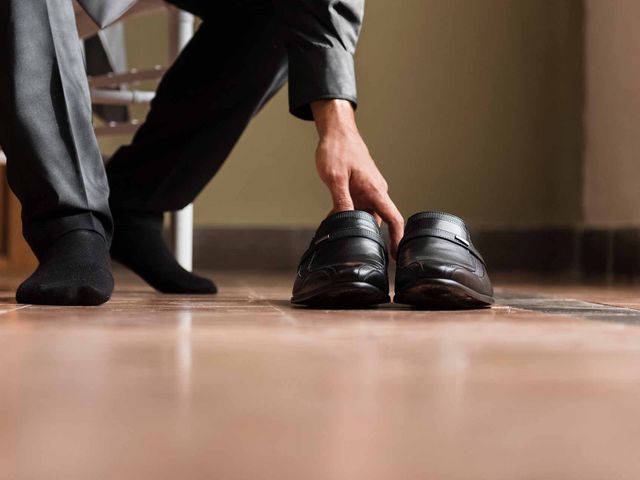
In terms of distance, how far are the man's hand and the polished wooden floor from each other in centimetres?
31

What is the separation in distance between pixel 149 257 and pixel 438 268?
54 cm

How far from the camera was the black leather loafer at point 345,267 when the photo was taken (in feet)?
3.04

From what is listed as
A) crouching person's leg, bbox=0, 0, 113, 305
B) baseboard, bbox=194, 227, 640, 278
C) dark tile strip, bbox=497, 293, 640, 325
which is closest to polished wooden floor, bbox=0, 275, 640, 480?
dark tile strip, bbox=497, 293, 640, 325

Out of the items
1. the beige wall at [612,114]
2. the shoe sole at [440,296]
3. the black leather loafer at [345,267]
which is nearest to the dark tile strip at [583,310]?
the shoe sole at [440,296]

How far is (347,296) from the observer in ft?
3.08

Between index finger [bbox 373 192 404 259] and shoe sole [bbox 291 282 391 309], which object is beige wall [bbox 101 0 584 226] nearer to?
→ index finger [bbox 373 192 404 259]

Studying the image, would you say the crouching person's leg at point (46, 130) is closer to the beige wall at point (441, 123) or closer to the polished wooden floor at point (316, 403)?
the polished wooden floor at point (316, 403)

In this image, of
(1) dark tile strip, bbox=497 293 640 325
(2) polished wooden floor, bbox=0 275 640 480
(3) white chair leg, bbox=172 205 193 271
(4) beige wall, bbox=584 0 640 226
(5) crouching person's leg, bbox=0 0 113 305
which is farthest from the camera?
(4) beige wall, bbox=584 0 640 226

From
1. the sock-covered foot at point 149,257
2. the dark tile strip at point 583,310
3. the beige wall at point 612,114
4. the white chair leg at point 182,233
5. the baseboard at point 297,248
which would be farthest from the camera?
the baseboard at point 297,248

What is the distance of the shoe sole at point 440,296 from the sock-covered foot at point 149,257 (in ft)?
1.45

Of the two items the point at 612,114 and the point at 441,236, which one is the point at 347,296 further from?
the point at 612,114

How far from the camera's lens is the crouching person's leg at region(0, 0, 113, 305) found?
1011 millimetres

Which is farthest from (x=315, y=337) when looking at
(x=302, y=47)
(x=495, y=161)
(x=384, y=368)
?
(x=495, y=161)

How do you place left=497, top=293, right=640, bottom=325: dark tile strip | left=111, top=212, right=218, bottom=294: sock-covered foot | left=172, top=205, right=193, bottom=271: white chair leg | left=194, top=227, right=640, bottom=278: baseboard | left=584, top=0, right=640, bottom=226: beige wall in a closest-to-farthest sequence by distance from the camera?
left=497, top=293, right=640, bottom=325: dark tile strip < left=111, top=212, right=218, bottom=294: sock-covered foot < left=172, top=205, right=193, bottom=271: white chair leg < left=584, top=0, right=640, bottom=226: beige wall < left=194, top=227, right=640, bottom=278: baseboard
